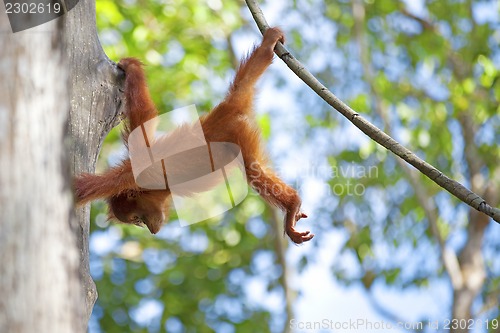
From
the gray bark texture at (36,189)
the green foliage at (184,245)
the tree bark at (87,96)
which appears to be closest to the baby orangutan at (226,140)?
the tree bark at (87,96)

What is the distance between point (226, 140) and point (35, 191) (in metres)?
2.77

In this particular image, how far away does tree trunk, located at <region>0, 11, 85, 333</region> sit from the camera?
192cm

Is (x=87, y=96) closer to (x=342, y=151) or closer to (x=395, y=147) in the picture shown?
(x=395, y=147)

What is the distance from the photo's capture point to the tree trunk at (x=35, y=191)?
6.30 ft

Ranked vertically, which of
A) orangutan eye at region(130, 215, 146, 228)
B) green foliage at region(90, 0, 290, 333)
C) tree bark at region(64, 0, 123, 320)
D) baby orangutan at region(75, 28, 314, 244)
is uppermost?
tree bark at region(64, 0, 123, 320)

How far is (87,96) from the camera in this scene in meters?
3.77

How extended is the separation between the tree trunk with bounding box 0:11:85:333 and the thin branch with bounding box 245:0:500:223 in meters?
1.81

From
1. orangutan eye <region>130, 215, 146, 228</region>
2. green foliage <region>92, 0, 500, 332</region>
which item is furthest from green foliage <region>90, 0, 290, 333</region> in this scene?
orangutan eye <region>130, 215, 146, 228</region>

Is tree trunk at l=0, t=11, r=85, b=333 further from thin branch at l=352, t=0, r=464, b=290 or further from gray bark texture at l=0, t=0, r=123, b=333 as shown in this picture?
thin branch at l=352, t=0, r=464, b=290

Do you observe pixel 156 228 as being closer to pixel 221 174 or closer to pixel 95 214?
pixel 221 174

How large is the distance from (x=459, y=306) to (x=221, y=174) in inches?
173

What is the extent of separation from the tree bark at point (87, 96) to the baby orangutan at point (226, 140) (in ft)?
0.97

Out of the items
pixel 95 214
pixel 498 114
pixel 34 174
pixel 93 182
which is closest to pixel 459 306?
pixel 498 114

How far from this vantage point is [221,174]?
16.2 ft
